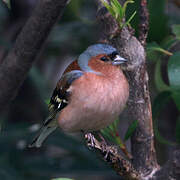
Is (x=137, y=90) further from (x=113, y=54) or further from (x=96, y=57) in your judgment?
(x=96, y=57)

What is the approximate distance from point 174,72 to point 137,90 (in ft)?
0.79

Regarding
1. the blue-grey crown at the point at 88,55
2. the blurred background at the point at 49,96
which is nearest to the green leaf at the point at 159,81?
the blurred background at the point at 49,96

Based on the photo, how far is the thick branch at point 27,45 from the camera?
2.39 metres

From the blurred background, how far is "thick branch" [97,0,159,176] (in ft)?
0.75

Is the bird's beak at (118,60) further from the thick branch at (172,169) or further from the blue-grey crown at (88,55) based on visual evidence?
the thick branch at (172,169)

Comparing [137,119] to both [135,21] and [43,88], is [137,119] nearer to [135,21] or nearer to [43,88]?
[135,21]

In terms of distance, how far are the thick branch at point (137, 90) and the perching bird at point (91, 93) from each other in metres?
0.09

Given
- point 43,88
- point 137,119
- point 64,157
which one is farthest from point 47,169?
point 137,119

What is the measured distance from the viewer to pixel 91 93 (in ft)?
7.77

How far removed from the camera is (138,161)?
221cm

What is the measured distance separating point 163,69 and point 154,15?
0.78m

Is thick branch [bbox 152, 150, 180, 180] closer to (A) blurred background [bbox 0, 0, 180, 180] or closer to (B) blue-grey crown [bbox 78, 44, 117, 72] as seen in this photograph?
(A) blurred background [bbox 0, 0, 180, 180]

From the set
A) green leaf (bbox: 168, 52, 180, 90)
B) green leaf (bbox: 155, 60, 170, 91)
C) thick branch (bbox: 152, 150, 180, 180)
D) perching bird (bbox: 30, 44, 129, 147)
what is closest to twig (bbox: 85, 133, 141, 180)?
thick branch (bbox: 152, 150, 180, 180)

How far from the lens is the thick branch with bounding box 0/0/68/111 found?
94.1 inches
